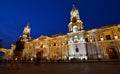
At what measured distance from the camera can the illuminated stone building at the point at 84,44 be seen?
1247 inches

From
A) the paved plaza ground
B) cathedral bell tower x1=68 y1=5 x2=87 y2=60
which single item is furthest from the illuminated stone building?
the paved plaza ground

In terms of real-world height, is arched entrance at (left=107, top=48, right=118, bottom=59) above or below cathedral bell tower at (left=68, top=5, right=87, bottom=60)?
below

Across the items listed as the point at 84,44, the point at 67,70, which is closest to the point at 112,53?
the point at 84,44

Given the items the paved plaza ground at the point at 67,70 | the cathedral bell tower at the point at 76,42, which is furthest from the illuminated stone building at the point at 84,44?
the paved plaza ground at the point at 67,70

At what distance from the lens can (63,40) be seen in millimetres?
41844

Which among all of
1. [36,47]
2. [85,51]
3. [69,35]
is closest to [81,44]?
[85,51]

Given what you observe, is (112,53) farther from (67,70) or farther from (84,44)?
(67,70)

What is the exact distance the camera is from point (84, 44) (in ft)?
115

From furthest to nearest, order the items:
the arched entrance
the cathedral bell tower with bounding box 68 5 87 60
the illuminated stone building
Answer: the cathedral bell tower with bounding box 68 5 87 60 → the illuminated stone building → the arched entrance

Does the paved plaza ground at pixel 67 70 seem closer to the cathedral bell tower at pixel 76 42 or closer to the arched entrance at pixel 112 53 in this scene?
the arched entrance at pixel 112 53

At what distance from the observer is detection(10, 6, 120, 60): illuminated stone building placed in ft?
104

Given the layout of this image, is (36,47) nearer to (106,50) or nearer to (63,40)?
(63,40)

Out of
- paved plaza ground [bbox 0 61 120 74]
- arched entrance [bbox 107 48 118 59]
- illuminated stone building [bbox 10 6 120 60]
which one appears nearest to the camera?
paved plaza ground [bbox 0 61 120 74]

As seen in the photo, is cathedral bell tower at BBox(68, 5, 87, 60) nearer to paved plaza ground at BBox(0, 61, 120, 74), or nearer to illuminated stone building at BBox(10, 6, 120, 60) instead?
illuminated stone building at BBox(10, 6, 120, 60)
